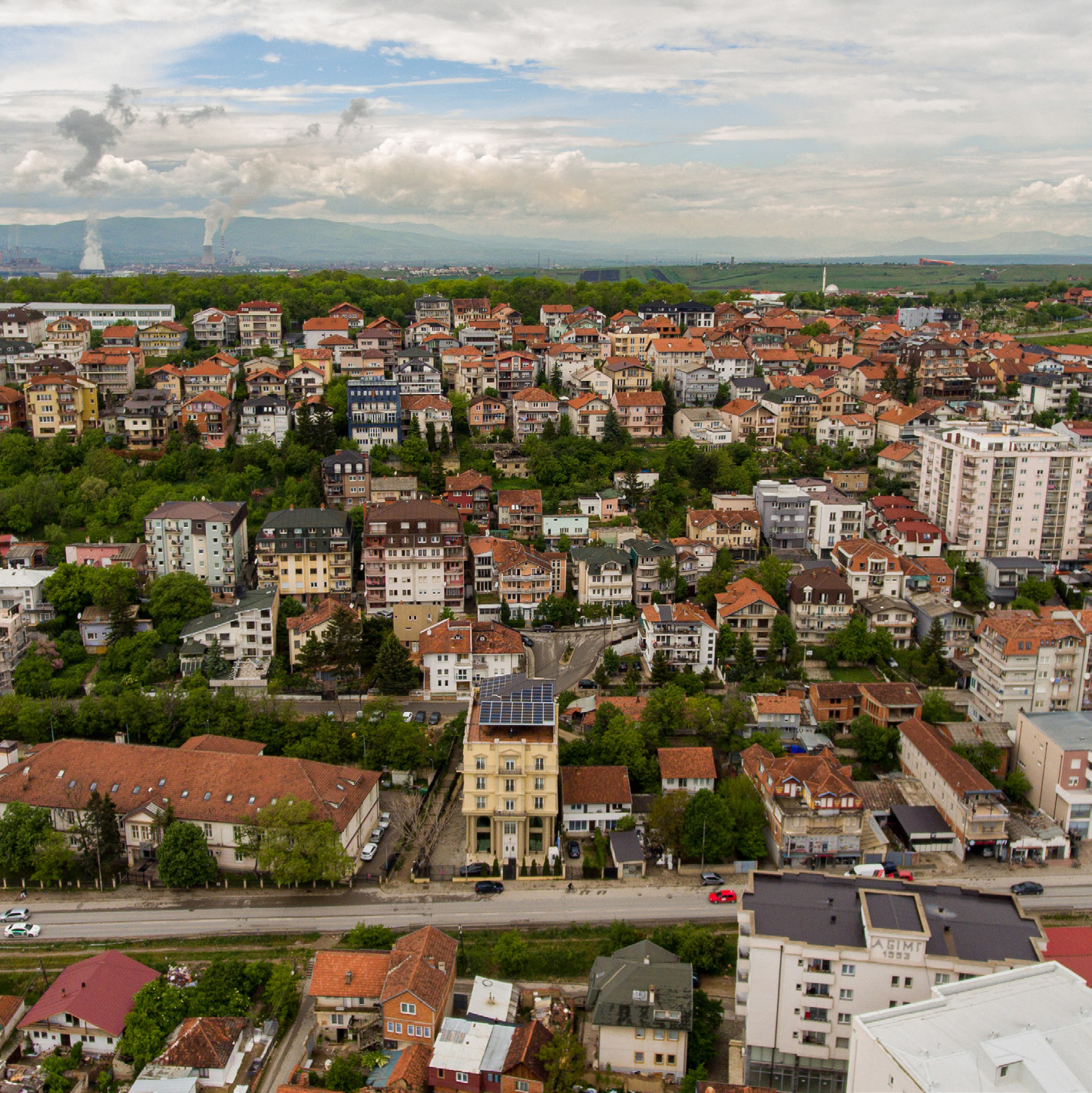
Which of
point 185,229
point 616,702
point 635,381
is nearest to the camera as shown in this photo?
point 616,702

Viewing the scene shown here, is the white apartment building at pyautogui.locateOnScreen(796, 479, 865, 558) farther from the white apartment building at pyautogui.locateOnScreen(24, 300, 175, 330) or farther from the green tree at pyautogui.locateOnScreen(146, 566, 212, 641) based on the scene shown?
the white apartment building at pyautogui.locateOnScreen(24, 300, 175, 330)

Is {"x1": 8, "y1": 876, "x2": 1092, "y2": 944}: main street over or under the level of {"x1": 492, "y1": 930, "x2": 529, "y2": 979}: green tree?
under

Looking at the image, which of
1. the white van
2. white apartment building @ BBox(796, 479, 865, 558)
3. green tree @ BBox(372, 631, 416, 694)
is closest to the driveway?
green tree @ BBox(372, 631, 416, 694)

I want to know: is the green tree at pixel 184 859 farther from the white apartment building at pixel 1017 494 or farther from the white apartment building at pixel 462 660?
the white apartment building at pixel 1017 494

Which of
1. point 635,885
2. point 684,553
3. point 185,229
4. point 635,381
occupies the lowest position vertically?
point 635,885

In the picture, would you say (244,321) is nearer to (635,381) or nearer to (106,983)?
(635,381)

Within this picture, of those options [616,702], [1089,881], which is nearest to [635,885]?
[616,702]

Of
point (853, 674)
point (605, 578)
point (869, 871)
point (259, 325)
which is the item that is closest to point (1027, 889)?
point (869, 871)
